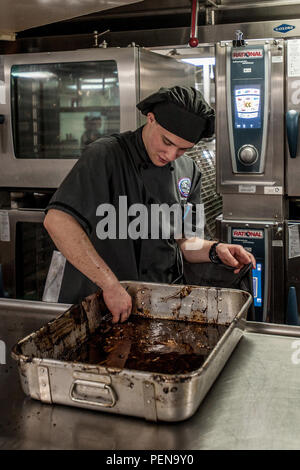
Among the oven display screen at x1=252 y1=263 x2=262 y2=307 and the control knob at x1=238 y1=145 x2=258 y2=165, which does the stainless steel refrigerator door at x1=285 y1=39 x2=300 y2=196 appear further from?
the oven display screen at x1=252 y1=263 x2=262 y2=307

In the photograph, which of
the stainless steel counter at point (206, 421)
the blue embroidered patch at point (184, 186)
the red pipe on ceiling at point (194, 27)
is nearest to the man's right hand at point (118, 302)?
the stainless steel counter at point (206, 421)

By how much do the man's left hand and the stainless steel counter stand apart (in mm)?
494

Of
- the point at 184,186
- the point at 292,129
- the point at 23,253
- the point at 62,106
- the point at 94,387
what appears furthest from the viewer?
the point at 23,253

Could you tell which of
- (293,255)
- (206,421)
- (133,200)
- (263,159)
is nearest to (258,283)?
(293,255)

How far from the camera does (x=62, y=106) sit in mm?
3100

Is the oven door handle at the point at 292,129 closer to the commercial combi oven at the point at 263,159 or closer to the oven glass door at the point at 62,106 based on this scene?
the commercial combi oven at the point at 263,159

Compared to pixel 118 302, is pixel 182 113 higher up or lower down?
higher up

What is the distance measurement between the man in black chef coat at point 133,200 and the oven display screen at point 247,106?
829 mm

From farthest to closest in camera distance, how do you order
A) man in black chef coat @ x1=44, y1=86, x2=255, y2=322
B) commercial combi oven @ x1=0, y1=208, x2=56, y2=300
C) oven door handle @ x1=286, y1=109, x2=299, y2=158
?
commercial combi oven @ x1=0, y1=208, x2=56, y2=300
oven door handle @ x1=286, y1=109, x2=299, y2=158
man in black chef coat @ x1=44, y1=86, x2=255, y2=322

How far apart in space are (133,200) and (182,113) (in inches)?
15.3

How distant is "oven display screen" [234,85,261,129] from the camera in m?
2.91

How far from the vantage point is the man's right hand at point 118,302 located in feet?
5.40

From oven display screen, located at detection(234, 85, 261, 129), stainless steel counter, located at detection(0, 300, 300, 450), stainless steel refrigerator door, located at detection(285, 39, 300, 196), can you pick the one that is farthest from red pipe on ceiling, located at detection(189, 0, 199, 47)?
stainless steel counter, located at detection(0, 300, 300, 450)

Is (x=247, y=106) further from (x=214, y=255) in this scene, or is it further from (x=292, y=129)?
(x=214, y=255)
